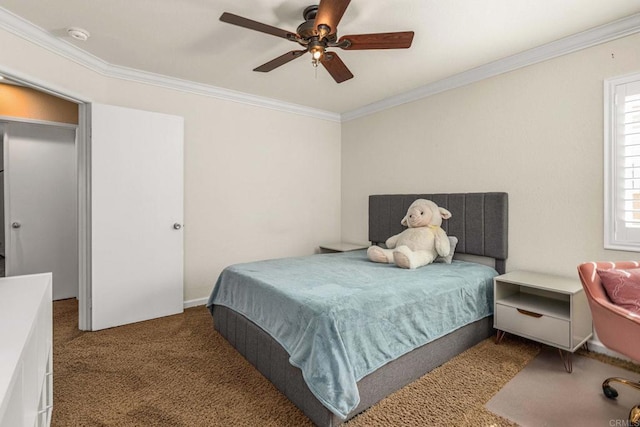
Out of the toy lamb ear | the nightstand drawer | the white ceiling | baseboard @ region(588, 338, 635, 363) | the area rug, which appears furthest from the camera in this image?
the toy lamb ear

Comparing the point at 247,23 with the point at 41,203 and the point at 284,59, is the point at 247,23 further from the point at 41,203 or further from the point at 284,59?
the point at 41,203

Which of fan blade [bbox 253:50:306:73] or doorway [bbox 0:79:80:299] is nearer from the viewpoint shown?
fan blade [bbox 253:50:306:73]

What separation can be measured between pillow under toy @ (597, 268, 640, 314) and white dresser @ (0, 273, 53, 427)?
106 inches

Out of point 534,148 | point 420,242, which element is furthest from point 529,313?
point 534,148

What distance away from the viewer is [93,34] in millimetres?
2488

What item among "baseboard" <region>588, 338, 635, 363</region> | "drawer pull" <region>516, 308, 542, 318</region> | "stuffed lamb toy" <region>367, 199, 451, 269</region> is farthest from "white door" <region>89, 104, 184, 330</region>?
"baseboard" <region>588, 338, 635, 363</region>

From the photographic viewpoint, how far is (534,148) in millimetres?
2785

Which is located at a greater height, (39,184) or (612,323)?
(39,184)

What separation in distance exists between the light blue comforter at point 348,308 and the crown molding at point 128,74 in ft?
6.88

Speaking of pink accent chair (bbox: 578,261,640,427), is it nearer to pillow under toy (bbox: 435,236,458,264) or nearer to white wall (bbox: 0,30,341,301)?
pillow under toy (bbox: 435,236,458,264)

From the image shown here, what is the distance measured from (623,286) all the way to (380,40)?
6.78ft

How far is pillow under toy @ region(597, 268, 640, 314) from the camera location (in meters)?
1.82

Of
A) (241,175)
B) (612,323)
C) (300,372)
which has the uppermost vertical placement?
(241,175)

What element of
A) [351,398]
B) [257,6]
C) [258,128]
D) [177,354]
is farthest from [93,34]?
[351,398]
